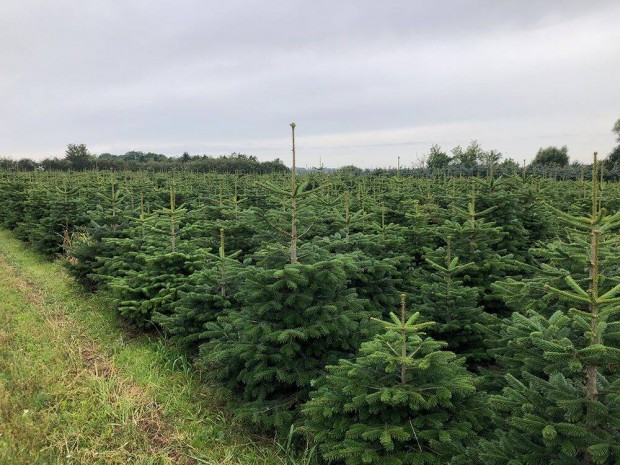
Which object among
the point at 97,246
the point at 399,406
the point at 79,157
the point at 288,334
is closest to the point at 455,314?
the point at 399,406

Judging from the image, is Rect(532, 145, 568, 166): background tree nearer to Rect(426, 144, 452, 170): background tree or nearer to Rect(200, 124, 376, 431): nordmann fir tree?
Rect(426, 144, 452, 170): background tree

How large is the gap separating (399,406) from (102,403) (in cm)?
324

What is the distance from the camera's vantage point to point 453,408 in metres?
3.26

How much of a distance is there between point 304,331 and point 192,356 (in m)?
2.57

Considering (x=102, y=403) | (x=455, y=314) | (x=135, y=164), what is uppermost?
(x=135, y=164)

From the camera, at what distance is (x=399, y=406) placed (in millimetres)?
3246

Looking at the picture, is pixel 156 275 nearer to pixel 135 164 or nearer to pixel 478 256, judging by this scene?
pixel 478 256

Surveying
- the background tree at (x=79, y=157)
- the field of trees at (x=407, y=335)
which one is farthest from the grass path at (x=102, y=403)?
the background tree at (x=79, y=157)

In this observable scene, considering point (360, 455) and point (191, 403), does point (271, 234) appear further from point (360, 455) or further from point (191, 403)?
point (360, 455)

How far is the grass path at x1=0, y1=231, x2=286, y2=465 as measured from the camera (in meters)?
3.98

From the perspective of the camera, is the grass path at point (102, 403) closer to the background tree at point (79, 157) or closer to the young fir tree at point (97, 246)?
the young fir tree at point (97, 246)

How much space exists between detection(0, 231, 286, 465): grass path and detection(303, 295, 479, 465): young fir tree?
1036mm

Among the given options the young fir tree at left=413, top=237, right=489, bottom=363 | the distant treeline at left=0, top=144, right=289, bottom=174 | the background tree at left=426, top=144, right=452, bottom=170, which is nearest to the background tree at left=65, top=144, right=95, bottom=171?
the distant treeline at left=0, top=144, right=289, bottom=174

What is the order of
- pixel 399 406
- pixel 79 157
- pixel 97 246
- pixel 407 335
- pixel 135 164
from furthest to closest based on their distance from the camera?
pixel 79 157
pixel 135 164
pixel 97 246
pixel 407 335
pixel 399 406
